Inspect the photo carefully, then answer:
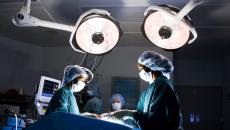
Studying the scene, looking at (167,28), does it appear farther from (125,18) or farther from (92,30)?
(125,18)

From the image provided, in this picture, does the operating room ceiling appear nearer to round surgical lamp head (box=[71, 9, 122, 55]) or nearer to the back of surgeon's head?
the back of surgeon's head

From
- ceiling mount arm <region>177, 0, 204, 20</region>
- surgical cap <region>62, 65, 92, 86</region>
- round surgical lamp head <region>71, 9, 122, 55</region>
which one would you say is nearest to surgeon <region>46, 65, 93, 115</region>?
surgical cap <region>62, 65, 92, 86</region>

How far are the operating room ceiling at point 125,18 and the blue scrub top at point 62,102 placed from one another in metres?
1.24

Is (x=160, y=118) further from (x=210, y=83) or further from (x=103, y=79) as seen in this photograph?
(x=210, y=83)

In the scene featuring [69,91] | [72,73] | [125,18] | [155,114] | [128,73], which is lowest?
[155,114]

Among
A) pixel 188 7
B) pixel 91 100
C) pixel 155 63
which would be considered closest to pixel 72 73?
pixel 155 63

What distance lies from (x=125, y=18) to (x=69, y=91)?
4.93 ft

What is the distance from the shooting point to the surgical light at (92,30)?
1977 mm

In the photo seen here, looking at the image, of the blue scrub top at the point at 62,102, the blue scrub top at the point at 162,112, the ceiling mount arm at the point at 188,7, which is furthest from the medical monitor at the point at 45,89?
the ceiling mount arm at the point at 188,7

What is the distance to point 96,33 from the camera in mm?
2023

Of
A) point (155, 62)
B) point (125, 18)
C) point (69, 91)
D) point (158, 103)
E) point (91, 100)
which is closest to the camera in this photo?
point (158, 103)

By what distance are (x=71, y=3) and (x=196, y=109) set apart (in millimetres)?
3769

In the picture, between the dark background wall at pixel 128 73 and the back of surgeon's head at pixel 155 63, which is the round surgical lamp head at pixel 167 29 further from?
the dark background wall at pixel 128 73

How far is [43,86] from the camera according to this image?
11.6 ft
